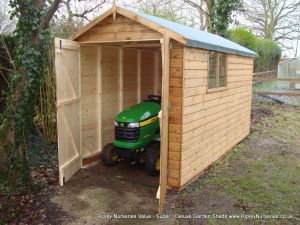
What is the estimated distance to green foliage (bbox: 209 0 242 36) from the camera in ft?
41.5

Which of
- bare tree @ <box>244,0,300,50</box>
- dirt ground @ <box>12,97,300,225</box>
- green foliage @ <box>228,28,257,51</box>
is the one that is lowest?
dirt ground @ <box>12,97,300,225</box>

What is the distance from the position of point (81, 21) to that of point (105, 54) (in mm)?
2677

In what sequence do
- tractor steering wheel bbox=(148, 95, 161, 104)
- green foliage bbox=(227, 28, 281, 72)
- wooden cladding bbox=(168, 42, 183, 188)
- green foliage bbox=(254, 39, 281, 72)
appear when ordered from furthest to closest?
green foliage bbox=(254, 39, 281, 72), green foliage bbox=(227, 28, 281, 72), tractor steering wheel bbox=(148, 95, 161, 104), wooden cladding bbox=(168, 42, 183, 188)

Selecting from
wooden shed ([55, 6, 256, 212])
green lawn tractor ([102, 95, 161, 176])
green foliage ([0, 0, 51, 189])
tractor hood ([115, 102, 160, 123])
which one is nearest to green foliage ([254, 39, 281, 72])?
wooden shed ([55, 6, 256, 212])

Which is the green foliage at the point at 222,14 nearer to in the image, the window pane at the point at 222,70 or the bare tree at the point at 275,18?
the window pane at the point at 222,70

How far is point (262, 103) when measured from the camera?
13727 millimetres

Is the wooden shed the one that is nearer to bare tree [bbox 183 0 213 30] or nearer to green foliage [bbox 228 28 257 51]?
bare tree [bbox 183 0 213 30]

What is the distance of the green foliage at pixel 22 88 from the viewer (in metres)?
4.59

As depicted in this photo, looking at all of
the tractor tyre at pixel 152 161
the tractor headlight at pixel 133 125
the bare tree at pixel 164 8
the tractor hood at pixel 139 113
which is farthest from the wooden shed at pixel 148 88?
the bare tree at pixel 164 8

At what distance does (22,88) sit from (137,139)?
2.10 metres

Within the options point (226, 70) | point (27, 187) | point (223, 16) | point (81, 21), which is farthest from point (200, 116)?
point (223, 16)

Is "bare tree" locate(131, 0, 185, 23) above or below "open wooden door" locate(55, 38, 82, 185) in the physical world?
above

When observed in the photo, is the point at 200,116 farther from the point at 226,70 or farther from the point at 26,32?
the point at 26,32

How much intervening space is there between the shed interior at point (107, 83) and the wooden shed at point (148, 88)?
0.02 metres
